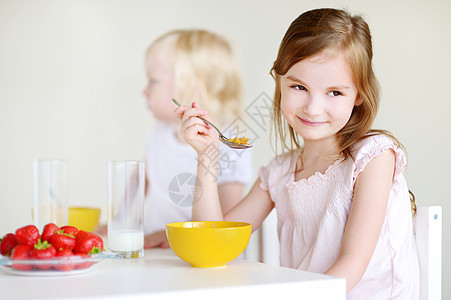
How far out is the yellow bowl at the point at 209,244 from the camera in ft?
2.88

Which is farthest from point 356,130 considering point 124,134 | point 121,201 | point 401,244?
point 124,134

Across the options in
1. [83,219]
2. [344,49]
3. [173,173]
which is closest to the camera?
[344,49]

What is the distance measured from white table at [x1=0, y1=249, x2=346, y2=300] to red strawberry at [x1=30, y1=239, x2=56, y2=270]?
26 mm

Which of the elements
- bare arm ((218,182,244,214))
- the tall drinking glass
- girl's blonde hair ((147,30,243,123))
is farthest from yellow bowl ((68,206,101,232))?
girl's blonde hair ((147,30,243,123))

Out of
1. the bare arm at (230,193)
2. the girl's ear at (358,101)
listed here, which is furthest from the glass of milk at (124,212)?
the bare arm at (230,193)

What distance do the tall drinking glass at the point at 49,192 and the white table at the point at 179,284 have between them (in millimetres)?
446

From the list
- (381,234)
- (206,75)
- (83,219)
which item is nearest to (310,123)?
(381,234)

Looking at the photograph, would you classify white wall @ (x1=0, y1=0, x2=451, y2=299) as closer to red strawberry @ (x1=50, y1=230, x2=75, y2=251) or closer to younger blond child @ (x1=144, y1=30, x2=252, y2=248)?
younger blond child @ (x1=144, y1=30, x2=252, y2=248)

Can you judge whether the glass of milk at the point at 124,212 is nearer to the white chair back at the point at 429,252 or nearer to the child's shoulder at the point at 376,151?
the child's shoulder at the point at 376,151

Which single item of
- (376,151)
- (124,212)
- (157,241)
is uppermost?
(376,151)

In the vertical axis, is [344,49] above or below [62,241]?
above

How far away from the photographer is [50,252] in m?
0.84

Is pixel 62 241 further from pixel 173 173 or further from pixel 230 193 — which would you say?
pixel 173 173

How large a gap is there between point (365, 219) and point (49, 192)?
28.3 inches
